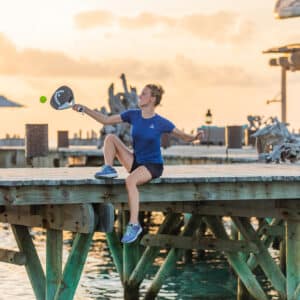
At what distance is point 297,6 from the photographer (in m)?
49.6

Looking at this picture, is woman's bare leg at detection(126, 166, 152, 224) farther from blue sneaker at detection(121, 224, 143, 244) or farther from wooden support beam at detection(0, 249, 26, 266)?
wooden support beam at detection(0, 249, 26, 266)

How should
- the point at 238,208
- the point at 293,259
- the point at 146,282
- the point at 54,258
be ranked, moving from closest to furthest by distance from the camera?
the point at 54,258
the point at 293,259
the point at 238,208
the point at 146,282

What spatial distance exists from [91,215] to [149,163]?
3.65 ft

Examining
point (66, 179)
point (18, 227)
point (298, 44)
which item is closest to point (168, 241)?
point (18, 227)

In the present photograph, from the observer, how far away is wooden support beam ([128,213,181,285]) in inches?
926

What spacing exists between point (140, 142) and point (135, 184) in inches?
23.5

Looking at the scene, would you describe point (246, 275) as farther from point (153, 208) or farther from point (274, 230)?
point (274, 230)

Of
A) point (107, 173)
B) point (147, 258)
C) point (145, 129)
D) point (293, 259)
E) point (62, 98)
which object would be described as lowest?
point (147, 258)

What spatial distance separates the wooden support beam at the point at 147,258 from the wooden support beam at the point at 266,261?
1.78m

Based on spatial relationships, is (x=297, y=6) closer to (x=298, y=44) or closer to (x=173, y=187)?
(x=298, y=44)

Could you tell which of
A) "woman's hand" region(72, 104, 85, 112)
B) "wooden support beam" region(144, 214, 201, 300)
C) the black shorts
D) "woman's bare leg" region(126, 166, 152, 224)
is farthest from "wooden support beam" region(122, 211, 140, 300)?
"woman's hand" region(72, 104, 85, 112)

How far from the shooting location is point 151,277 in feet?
95.6

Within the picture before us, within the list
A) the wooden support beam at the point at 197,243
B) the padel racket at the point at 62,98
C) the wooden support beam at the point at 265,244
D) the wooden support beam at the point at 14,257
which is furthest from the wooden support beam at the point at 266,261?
the padel racket at the point at 62,98

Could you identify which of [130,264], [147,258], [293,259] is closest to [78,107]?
[293,259]
